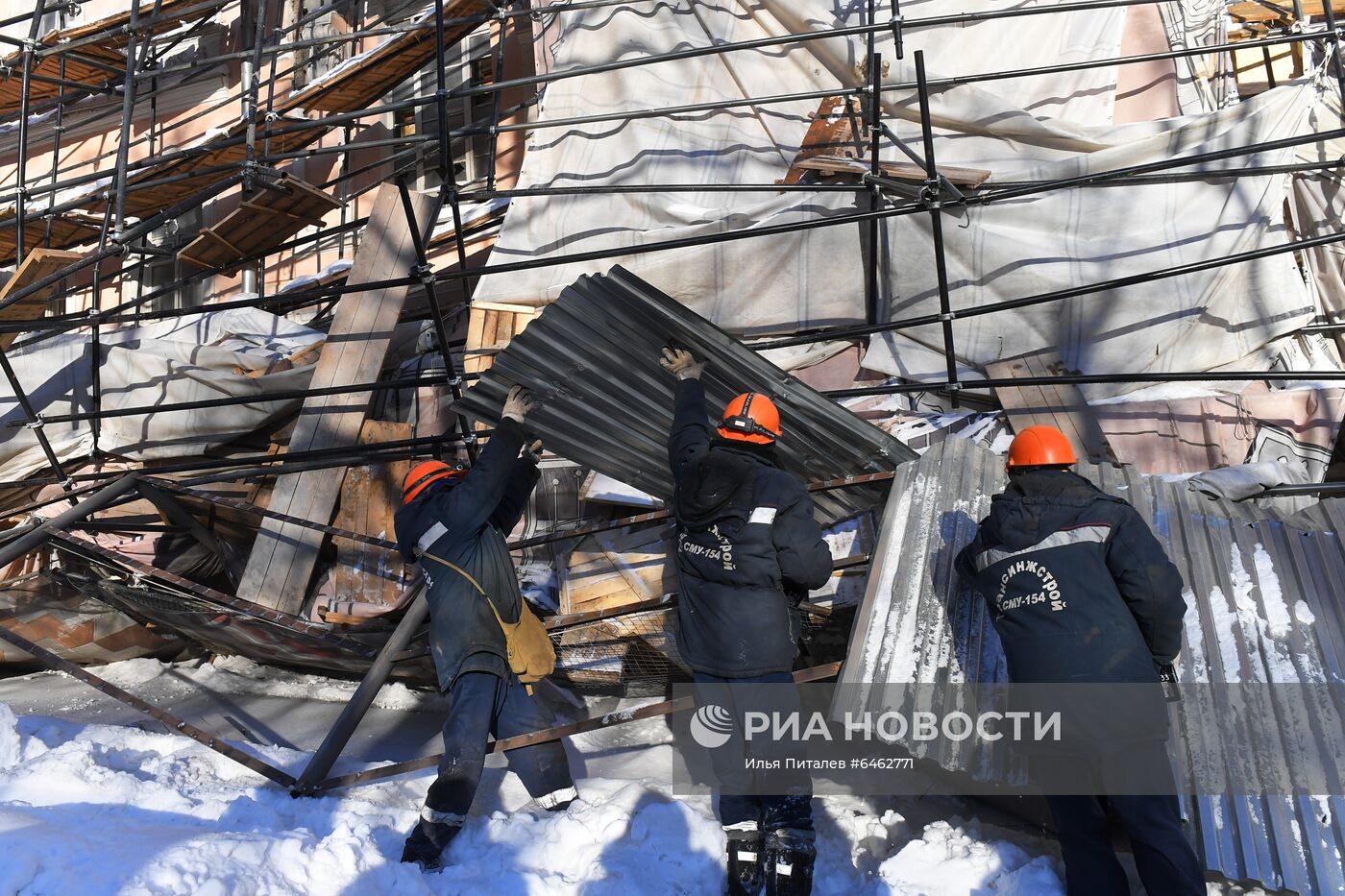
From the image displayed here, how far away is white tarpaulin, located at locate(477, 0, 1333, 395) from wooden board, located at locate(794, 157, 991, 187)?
0.51 ft

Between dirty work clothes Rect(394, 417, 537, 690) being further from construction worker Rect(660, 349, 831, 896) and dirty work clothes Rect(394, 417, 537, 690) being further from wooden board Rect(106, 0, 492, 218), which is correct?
wooden board Rect(106, 0, 492, 218)

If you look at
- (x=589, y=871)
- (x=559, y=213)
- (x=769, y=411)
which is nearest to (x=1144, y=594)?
(x=769, y=411)

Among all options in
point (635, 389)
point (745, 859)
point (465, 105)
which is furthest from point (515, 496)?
point (465, 105)

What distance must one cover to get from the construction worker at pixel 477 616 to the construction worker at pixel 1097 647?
197 cm

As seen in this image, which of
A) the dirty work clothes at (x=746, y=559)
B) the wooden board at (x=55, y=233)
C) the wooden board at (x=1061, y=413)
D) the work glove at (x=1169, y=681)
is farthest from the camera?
the wooden board at (x=55, y=233)

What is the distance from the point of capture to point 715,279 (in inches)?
236

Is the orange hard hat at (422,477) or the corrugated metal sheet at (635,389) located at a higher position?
the corrugated metal sheet at (635,389)

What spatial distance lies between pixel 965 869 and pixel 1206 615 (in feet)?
4.51

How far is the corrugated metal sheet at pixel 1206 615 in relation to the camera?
3305mm

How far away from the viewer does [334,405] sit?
6.63 metres

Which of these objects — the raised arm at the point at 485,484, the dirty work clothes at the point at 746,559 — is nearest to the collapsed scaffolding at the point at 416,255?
the dirty work clothes at the point at 746,559

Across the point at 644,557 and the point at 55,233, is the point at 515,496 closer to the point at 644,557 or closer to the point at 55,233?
the point at 644,557

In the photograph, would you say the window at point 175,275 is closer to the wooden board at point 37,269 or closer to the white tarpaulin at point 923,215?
the wooden board at point 37,269

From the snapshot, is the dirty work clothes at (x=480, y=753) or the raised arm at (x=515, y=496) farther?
the raised arm at (x=515, y=496)
